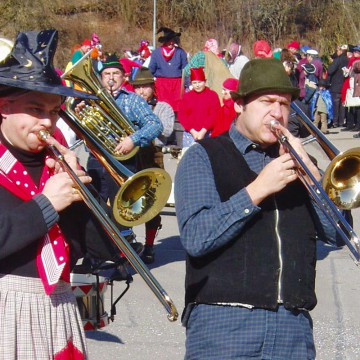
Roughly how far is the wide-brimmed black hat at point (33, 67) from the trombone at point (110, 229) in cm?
15

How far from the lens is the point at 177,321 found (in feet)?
20.3

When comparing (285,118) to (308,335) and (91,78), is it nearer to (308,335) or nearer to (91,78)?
(308,335)

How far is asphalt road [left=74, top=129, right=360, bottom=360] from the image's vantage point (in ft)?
18.5

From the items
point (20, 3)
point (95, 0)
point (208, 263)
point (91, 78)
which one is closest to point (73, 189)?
point (208, 263)

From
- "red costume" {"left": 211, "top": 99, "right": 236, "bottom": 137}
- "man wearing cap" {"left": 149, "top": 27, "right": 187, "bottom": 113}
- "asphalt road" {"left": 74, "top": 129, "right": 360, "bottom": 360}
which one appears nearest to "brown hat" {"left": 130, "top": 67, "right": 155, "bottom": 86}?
"red costume" {"left": 211, "top": 99, "right": 236, "bottom": 137}

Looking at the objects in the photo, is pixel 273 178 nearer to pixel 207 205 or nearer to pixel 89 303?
pixel 207 205

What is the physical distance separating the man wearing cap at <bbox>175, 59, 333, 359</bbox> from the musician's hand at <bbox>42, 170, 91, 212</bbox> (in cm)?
42

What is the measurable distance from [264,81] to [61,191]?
0.80m

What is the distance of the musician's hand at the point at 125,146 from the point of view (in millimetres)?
6418

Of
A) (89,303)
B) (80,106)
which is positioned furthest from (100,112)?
(89,303)

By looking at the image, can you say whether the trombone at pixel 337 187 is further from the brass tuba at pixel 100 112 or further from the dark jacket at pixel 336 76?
the dark jacket at pixel 336 76

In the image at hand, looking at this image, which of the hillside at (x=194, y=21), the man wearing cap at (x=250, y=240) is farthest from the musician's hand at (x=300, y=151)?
the hillside at (x=194, y=21)

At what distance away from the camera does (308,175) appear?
2938 millimetres

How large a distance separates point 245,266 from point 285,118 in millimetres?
522
